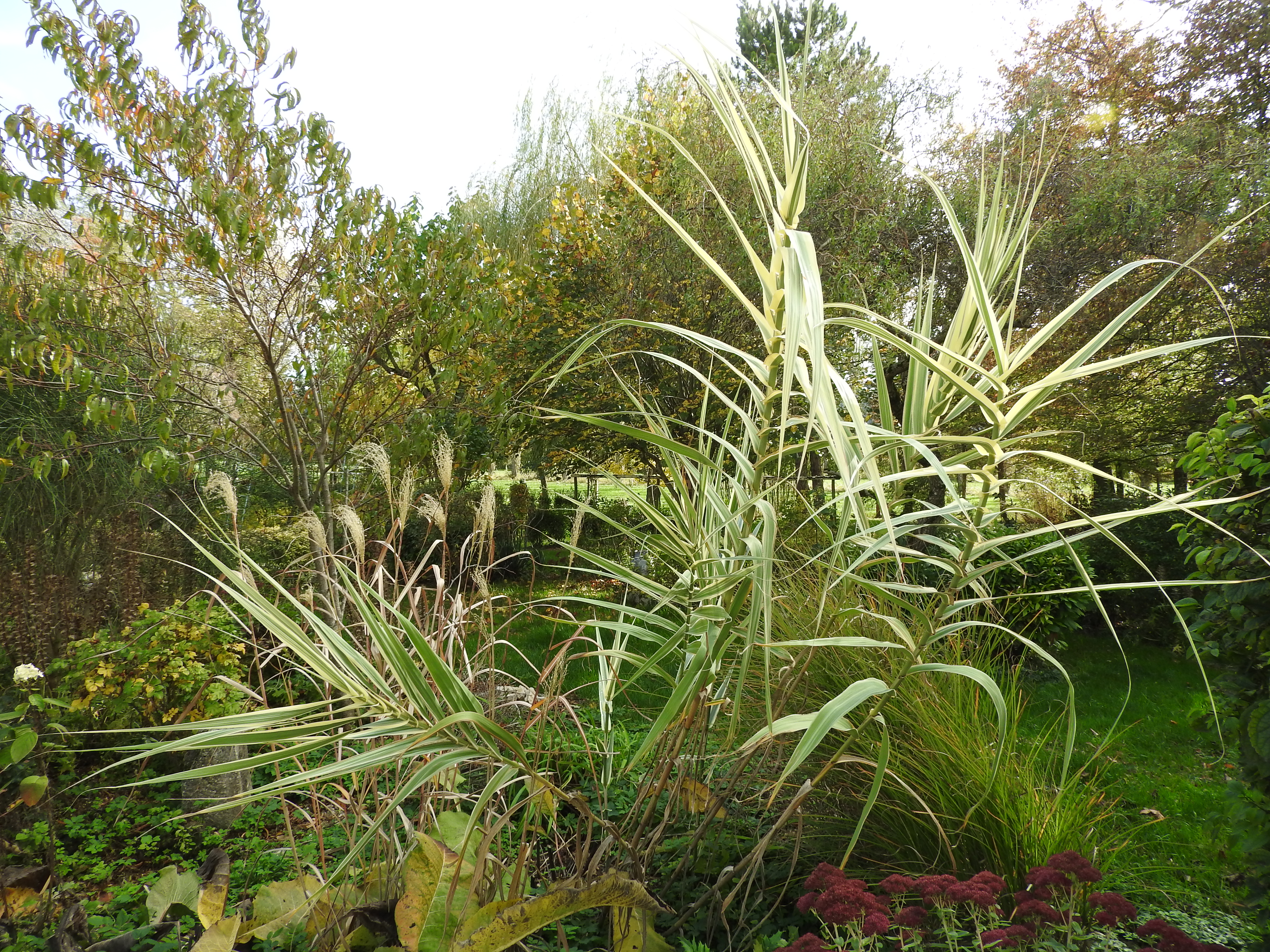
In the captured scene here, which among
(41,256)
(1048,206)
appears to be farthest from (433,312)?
(1048,206)

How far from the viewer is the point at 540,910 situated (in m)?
1.43

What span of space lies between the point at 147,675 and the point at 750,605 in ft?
11.7

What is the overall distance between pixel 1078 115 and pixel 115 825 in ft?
35.6

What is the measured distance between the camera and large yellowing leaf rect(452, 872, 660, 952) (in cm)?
140

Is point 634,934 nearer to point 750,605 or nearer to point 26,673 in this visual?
point 750,605

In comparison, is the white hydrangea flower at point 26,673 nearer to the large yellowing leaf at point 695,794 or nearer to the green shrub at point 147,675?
the green shrub at point 147,675

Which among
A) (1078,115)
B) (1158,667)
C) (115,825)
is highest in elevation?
(1078,115)

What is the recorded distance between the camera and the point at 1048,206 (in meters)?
8.47

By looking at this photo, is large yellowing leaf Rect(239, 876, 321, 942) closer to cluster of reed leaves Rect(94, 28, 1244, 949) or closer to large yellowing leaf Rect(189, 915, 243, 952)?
large yellowing leaf Rect(189, 915, 243, 952)

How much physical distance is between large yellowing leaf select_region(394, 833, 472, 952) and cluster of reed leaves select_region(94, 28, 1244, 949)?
0.46 ft

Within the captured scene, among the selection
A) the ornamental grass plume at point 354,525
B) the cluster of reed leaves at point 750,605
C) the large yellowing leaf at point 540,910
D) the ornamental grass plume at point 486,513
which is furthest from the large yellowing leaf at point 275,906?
the ornamental grass plume at point 486,513

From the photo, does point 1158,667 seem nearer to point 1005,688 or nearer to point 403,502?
point 1005,688

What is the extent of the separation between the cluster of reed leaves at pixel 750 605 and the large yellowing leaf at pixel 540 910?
87 millimetres

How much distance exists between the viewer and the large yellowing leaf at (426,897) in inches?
60.6
